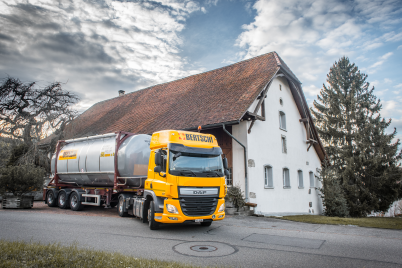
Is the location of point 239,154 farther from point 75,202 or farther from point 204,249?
point 75,202

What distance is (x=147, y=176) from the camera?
9.95m

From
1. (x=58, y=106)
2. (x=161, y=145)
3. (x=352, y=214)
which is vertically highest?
(x=58, y=106)

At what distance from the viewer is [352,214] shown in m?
23.5

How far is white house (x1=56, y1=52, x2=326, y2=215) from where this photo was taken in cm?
1416

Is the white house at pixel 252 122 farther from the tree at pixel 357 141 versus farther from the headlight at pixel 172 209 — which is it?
the headlight at pixel 172 209

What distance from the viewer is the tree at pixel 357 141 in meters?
23.5

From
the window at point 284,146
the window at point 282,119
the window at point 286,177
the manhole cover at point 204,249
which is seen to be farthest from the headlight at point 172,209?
the window at point 282,119

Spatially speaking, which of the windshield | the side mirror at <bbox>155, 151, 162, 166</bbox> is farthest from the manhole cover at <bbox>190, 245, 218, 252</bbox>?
the side mirror at <bbox>155, 151, 162, 166</bbox>

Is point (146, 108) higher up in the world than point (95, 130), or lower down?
higher up

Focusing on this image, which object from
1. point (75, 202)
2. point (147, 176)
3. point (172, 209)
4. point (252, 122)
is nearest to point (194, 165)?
point (172, 209)

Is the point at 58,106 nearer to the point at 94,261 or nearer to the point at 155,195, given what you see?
the point at 155,195

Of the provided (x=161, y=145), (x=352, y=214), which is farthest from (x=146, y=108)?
(x=352, y=214)

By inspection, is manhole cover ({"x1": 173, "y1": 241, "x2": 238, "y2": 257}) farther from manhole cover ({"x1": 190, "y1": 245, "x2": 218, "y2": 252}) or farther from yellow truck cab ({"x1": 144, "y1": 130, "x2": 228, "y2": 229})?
yellow truck cab ({"x1": 144, "y1": 130, "x2": 228, "y2": 229})

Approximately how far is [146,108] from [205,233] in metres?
14.4
